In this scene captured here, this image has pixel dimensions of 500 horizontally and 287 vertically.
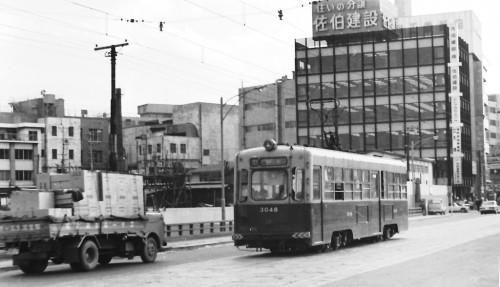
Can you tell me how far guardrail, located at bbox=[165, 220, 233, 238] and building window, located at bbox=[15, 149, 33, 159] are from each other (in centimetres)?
5551

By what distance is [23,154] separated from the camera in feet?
298

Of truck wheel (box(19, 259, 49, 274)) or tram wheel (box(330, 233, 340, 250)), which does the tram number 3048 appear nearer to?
tram wheel (box(330, 233, 340, 250))

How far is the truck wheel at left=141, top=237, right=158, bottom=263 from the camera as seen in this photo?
70.7ft

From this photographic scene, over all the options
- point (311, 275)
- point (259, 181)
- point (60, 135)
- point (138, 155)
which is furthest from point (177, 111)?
point (311, 275)

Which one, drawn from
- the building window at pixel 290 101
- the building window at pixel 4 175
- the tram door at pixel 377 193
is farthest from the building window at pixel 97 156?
the tram door at pixel 377 193

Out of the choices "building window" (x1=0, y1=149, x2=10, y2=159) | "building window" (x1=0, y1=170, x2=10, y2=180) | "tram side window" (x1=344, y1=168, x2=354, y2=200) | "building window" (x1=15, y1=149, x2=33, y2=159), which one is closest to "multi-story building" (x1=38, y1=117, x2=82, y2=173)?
"building window" (x1=15, y1=149, x2=33, y2=159)

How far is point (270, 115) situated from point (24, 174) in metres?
35.1

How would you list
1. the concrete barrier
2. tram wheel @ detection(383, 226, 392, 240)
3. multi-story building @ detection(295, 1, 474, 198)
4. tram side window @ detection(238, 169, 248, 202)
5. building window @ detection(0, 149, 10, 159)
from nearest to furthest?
tram side window @ detection(238, 169, 248, 202) < tram wheel @ detection(383, 226, 392, 240) < the concrete barrier < building window @ detection(0, 149, 10, 159) < multi-story building @ detection(295, 1, 474, 198)

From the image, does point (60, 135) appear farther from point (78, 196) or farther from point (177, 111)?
point (78, 196)

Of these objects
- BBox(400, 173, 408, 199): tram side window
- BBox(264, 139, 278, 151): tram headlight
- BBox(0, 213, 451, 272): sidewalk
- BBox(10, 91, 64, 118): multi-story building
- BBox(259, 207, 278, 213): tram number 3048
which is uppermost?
BBox(10, 91, 64, 118): multi-story building

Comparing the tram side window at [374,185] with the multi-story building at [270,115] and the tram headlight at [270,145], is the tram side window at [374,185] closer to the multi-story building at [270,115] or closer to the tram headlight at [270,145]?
the tram headlight at [270,145]

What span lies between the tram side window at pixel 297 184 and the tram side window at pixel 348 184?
2845 millimetres

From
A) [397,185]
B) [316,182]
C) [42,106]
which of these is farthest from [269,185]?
[42,106]

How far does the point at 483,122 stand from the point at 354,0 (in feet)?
90.4
